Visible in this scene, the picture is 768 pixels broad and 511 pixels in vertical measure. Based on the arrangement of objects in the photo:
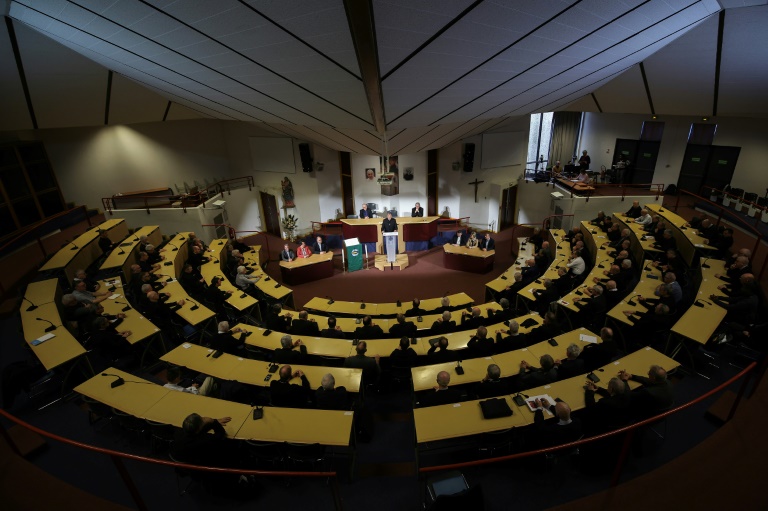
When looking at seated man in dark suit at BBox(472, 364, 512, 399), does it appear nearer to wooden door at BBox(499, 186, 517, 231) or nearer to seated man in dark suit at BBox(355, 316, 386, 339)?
seated man in dark suit at BBox(355, 316, 386, 339)

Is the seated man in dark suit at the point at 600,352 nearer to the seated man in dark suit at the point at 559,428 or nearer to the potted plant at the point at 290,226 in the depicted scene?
the seated man in dark suit at the point at 559,428

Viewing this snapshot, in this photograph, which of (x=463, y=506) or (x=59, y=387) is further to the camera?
(x=59, y=387)

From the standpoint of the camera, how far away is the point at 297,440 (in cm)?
397

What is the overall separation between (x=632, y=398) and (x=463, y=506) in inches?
98.3

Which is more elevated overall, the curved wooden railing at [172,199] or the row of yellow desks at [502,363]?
the curved wooden railing at [172,199]

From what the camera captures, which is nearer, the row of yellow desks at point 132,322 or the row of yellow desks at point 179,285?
the row of yellow desks at point 132,322

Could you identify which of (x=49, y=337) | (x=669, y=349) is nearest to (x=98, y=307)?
(x=49, y=337)

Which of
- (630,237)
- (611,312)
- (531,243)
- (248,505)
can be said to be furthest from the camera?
(531,243)

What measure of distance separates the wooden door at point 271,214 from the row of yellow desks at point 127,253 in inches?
199

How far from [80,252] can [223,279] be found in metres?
3.47

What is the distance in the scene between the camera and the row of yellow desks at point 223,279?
7.70 m

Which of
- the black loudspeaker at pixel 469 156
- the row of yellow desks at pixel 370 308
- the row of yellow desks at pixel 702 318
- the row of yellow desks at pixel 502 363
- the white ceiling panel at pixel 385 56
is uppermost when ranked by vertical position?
the white ceiling panel at pixel 385 56

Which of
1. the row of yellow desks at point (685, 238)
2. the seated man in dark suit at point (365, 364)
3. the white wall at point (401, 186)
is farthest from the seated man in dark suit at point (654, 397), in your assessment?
the white wall at point (401, 186)

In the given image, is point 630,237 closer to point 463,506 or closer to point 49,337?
point 463,506
